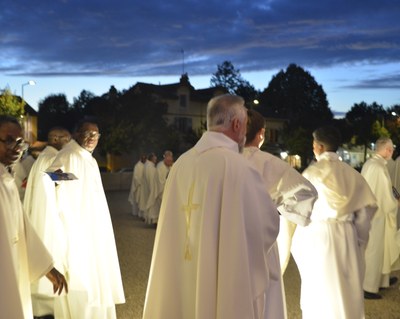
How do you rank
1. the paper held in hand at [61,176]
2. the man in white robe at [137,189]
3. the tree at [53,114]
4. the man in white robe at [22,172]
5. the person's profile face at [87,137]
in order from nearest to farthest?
1. the paper held in hand at [61,176]
2. the person's profile face at [87,137]
3. the man in white robe at [22,172]
4. the man in white robe at [137,189]
5. the tree at [53,114]

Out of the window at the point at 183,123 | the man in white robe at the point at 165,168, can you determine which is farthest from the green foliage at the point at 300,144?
the man in white robe at the point at 165,168

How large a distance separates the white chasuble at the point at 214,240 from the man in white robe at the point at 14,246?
2.81ft

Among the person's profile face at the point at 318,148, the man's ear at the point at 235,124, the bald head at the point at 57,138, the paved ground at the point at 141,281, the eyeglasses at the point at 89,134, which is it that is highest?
the man's ear at the point at 235,124

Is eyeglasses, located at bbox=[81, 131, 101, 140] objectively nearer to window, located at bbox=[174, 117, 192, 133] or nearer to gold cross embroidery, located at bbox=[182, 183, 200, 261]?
gold cross embroidery, located at bbox=[182, 183, 200, 261]

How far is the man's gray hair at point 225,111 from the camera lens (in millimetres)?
4113

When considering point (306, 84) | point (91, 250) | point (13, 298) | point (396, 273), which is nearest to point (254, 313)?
point (13, 298)

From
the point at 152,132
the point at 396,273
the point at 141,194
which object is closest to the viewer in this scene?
the point at 396,273

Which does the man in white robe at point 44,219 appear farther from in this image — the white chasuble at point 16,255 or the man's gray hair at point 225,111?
the man's gray hair at point 225,111

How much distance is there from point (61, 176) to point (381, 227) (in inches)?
227

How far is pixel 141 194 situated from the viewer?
2055 centimetres

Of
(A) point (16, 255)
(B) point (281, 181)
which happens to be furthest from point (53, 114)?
(A) point (16, 255)

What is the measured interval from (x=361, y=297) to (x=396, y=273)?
14.9 feet

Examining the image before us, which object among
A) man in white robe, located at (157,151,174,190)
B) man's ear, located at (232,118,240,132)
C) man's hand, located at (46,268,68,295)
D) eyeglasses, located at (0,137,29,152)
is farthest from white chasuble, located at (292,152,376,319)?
man in white robe, located at (157,151,174,190)

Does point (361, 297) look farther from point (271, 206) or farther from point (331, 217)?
point (271, 206)
